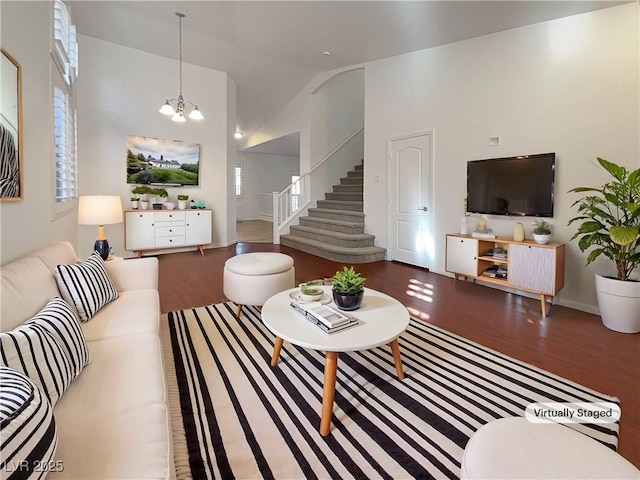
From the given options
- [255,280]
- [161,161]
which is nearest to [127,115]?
[161,161]

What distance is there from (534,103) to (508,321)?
7.81 feet

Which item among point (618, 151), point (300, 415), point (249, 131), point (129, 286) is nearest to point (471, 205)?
point (618, 151)

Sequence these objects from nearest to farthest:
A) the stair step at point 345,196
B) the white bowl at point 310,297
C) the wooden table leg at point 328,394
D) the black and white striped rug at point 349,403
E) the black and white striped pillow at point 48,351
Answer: the black and white striped pillow at point 48,351 < the black and white striped rug at point 349,403 < the wooden table leg at point 328,394 < the white bowl at point 310,297 < the stair step at point 345,196

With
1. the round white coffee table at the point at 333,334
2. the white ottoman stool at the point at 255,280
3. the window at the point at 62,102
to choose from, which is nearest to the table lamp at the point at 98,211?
the window at the point at 62,102

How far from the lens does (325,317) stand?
181 centimetres

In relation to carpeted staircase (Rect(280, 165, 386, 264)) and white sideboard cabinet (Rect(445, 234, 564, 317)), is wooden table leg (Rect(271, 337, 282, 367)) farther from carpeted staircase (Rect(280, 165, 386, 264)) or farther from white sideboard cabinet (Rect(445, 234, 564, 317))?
carpeted staircase (Rect(280, 165, 386, 264))

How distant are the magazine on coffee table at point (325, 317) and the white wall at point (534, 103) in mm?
2843

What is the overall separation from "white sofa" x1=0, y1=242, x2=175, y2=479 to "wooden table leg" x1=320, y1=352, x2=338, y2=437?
73cm

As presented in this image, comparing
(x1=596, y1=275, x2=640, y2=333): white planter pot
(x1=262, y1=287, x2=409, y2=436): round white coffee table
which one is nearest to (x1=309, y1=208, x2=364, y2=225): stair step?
(x1=596, y1=275, x2=640, y2=333): white planter pot

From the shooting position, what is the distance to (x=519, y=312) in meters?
3.14

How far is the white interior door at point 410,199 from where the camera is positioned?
15.7ft

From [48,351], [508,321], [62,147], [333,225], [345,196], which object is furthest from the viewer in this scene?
[345,196]

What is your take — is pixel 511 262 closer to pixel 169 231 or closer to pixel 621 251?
pixel 621 251

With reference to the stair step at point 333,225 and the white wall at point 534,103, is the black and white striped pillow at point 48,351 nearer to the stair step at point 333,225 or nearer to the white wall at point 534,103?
the white wall at point 534,103
